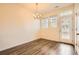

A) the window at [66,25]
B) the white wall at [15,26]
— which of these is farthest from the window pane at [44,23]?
the window at [66,25]

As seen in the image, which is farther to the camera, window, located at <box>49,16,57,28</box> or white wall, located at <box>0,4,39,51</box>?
window, located at <box>49,16,57,28</box>

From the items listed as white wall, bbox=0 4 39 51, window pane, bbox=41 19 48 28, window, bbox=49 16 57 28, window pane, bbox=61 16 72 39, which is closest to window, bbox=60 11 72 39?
window pane, bbox=61 16 72 39

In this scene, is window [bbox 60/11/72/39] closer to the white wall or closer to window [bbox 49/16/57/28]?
window [bbox 49/16/57/28]

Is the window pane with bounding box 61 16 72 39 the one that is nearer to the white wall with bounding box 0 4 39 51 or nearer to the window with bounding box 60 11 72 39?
the window with bounding box 60 11 72 39

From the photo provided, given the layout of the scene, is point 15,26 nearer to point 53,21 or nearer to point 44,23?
point 44,23

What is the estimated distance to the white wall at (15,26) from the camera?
9.97 ft

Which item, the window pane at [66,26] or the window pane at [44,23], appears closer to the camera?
the window pane at [44,23]

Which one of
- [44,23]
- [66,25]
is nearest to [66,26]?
[66,25]

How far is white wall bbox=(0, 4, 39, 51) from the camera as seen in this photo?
3.04m

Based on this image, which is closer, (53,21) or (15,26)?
(15,26)

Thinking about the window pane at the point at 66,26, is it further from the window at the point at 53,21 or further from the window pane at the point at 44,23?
the window pane at the point at 44,23

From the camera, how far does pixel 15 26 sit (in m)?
3.29

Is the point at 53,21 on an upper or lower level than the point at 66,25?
upper
